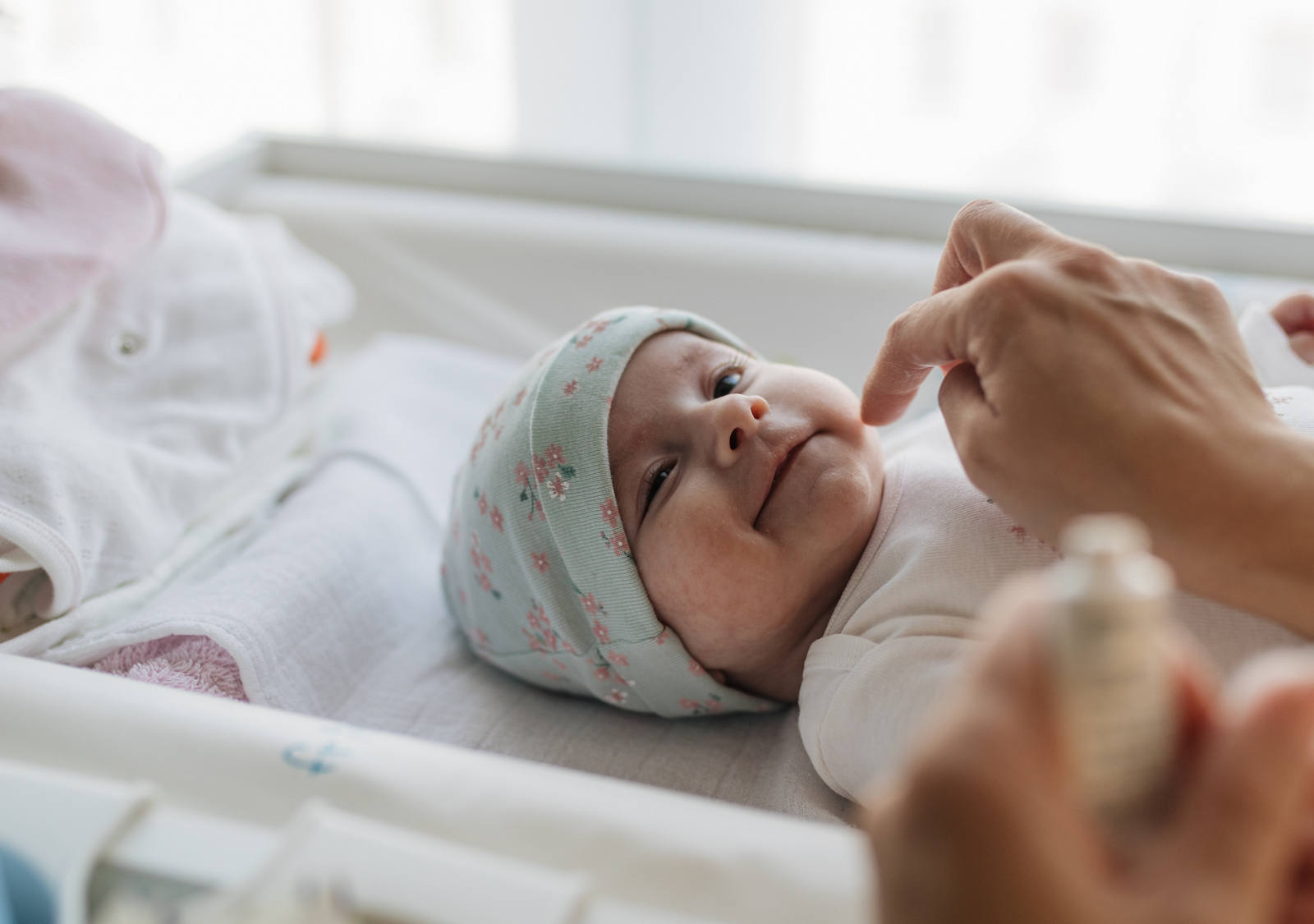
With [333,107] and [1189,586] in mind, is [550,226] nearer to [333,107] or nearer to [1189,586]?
[1189,586]

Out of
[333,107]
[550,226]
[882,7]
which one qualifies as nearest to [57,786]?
[550,226]

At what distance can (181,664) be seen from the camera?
3.15ft

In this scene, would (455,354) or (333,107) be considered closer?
(455,354)

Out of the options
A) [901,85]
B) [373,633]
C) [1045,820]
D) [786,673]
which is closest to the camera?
[1045,820]

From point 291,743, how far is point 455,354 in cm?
97

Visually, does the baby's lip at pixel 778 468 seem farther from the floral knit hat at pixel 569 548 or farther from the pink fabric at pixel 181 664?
the pink fabric at pixel 181 664

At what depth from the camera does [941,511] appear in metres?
0.89

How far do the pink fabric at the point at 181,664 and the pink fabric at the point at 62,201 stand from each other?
34cm

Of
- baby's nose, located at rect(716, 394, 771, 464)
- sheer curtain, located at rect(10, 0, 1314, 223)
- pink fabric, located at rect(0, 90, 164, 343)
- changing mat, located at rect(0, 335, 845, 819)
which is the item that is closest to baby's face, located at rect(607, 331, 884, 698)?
baby's nose, located at rect(716, 394, 771, 464)

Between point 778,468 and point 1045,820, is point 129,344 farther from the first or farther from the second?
point 1045,820

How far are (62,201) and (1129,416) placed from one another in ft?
3.60

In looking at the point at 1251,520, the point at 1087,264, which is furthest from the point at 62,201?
the point at 1251,520

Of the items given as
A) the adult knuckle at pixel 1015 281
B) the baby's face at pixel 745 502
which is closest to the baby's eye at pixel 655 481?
the baby's face at pixel 745 502

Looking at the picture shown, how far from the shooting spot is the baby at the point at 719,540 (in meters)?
0.83
